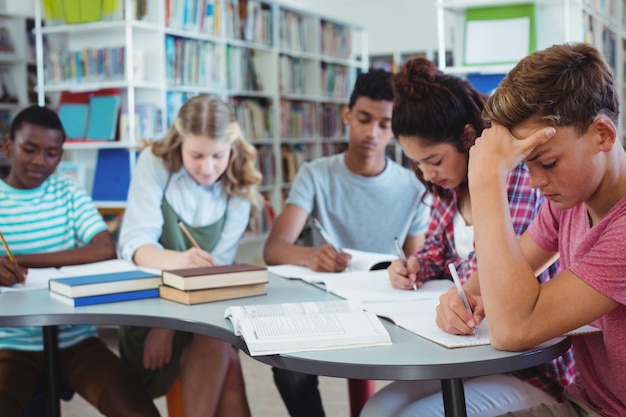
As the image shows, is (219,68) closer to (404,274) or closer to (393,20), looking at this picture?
(404,274)

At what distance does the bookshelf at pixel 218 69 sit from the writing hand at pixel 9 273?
7.07ft

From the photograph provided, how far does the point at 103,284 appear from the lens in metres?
1.71

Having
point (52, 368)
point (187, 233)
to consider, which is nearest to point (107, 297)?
point (52, 368)

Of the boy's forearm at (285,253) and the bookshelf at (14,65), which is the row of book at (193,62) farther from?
the boy's forearm at (285,253)

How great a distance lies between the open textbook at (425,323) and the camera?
1287 millimetres

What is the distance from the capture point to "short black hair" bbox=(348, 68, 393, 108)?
2518mm

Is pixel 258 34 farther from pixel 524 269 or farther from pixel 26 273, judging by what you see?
pixel 524 269

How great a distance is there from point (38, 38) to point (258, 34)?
1527mm

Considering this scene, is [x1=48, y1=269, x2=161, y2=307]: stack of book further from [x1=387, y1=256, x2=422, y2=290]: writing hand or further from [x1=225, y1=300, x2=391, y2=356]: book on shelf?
[x1=387, y1=256, x2=422, y2=290]: writing hand

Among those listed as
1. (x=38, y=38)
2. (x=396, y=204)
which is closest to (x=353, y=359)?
(x=396, y=204)

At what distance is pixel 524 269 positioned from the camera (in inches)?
48.6

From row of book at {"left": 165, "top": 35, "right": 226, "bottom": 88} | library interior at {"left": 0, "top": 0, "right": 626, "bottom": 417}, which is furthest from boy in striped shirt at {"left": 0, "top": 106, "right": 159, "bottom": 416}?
row of book at {"left": 165, "top": 35, "right": 226, "bottom": 88}

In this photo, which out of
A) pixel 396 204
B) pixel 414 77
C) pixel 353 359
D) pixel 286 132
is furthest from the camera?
pixel 286 132

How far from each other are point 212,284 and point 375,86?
1.08 metres
